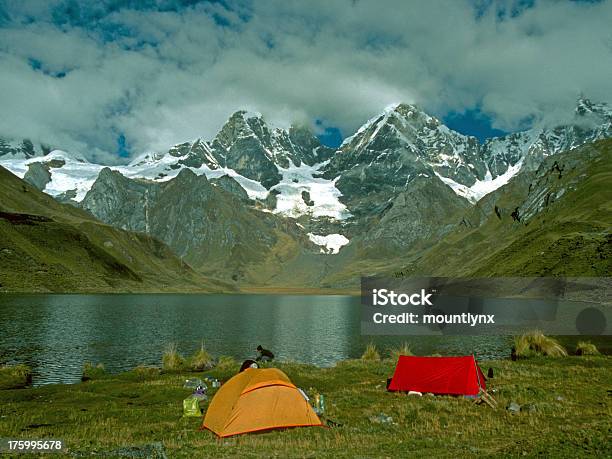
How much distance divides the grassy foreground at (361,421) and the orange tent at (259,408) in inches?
31.7

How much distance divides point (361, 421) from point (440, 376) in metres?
8.96

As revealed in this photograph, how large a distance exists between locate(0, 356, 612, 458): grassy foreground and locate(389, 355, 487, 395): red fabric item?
1317mm

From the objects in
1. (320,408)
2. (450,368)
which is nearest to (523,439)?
(320,408)

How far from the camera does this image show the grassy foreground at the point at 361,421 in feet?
60.3

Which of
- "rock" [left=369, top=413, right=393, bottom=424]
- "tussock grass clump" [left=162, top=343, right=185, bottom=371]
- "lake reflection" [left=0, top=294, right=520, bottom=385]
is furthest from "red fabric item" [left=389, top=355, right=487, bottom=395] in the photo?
"lake reflection" [left=0, top=294, right=520, bottom=385]

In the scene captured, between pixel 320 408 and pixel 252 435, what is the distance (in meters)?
5.09

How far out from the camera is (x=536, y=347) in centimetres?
5281

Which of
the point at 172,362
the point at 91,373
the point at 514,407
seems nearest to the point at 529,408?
the point at 514,407

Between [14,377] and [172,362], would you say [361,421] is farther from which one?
[14,377]

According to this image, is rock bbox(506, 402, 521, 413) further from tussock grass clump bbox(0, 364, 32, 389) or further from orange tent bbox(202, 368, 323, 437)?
tussock grass clump bbox(0, 364, 32, 389)

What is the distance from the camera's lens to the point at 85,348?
70125 mm

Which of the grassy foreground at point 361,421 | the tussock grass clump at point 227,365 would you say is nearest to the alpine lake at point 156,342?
the tussock grass clump at point 227,365

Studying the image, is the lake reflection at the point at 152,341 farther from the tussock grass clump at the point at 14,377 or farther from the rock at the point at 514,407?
the rock at the point at 514,407

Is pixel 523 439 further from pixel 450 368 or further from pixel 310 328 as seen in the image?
pixel 310 328
